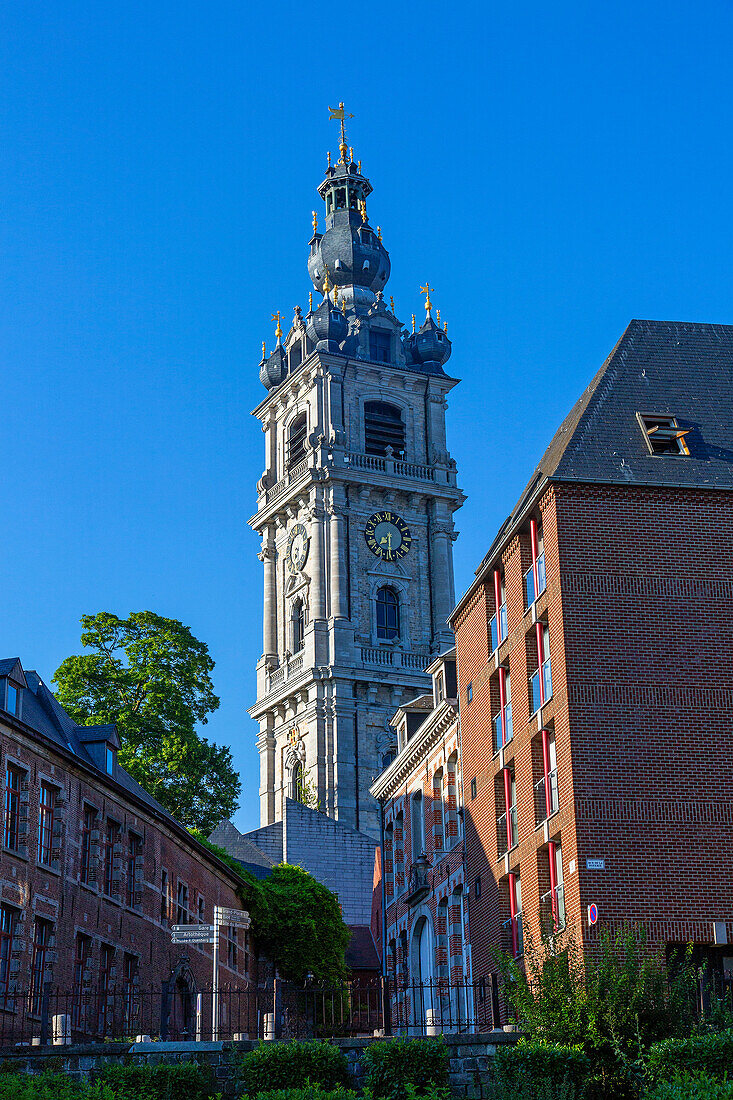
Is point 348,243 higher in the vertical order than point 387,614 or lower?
higher

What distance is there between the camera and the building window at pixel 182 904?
47344mm

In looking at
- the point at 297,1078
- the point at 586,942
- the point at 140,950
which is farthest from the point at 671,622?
the point at 140,950

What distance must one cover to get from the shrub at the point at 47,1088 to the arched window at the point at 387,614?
212 feet

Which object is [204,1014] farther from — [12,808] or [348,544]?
[348,544]

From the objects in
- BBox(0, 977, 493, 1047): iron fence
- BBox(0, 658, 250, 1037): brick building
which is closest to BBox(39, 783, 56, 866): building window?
BBox(0, 658, 250, 1037): brick building

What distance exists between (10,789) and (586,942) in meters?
13.4

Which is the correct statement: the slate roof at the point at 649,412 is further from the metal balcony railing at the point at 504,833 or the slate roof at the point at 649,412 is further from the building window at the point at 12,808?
the building window at the point at 12,808

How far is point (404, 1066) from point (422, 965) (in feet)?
79.2

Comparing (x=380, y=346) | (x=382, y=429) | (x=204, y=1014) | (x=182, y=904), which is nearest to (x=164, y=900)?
(x=182, y=904)

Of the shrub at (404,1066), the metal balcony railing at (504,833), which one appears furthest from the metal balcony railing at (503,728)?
the shrub at (404,1066)

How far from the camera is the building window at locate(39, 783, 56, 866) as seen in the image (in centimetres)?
3781

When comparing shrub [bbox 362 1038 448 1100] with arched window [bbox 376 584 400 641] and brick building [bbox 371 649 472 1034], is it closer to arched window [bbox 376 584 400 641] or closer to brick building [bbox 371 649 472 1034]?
brick building [bbox 371 649 472 1034]

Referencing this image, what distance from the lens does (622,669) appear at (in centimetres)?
3275

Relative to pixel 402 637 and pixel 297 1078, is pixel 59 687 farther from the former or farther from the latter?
pixel 297 1078
